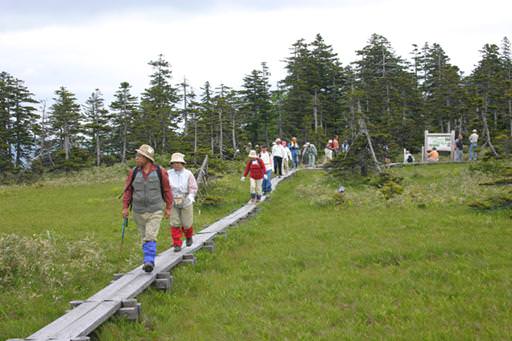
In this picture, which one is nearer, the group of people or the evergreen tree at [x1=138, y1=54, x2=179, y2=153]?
the group of people

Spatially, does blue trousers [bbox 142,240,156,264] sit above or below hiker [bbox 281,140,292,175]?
below

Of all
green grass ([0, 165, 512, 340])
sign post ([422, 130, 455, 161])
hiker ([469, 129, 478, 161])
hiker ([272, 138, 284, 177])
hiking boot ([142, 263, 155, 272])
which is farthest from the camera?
sign post ([422, 130, 455, 161])

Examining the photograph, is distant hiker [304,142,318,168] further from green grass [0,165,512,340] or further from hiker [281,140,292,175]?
green grass [0,165,512,340]

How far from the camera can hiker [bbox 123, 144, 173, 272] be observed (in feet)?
26.2

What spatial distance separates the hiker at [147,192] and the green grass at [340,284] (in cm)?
101

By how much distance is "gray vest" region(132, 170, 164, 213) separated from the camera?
8.05 m

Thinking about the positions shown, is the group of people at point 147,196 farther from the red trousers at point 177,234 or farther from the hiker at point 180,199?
the red trousers at point 177,234

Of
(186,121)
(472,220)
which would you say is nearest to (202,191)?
(472,220)

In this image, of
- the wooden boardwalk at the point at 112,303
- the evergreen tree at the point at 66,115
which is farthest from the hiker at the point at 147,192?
the evergreen tree at the point at 66,115

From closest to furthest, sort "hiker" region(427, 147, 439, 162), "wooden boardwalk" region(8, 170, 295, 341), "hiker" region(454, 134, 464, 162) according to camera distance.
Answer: "wooden boardwalk" region(8, 170, 295, 341) < "hiker" region(454, 134, 464, 162) < "hiker" region(427, 147, 439, 162)

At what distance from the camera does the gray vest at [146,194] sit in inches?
317

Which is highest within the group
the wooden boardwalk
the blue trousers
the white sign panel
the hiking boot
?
the white sign panel

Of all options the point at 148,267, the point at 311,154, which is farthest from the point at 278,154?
the point at 148,267

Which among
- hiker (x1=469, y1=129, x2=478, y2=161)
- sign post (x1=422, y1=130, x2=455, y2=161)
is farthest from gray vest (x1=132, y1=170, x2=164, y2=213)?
sign post (x1=422, y1=130, x2=455, y2=161)
